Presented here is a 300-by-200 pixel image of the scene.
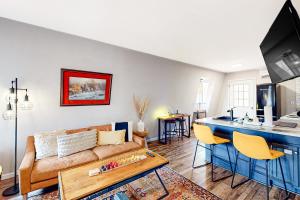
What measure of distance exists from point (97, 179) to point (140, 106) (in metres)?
2.56

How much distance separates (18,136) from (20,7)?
2123mm

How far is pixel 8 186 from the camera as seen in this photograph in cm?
228

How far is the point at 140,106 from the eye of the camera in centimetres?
411

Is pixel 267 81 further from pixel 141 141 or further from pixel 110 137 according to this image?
pixel 110 137

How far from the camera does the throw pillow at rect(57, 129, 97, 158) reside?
2479 millimetres

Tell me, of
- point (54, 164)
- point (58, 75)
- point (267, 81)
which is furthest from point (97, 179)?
point (267, 81)

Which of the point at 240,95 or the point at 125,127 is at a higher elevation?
the point at 240,95

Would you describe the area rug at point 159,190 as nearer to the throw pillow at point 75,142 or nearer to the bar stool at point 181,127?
the throw pillow at point 75,142

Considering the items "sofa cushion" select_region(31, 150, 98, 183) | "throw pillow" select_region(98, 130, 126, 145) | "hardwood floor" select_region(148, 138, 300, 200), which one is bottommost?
"hardwood floor" select_region(148, 138, 300, 200)

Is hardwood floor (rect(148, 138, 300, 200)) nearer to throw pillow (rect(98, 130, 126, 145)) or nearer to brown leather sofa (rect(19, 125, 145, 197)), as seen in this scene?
brown leather sofa (rect(19, 125, 145, 197))

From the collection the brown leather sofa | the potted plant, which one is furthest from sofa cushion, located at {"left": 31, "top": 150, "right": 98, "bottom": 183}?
the potted plant

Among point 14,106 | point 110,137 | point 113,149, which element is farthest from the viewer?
point 110,137

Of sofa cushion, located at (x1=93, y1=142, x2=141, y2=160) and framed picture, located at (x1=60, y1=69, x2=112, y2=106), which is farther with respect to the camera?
framed picture, located at (x1=60, y1=69, x2=112, y2=106)

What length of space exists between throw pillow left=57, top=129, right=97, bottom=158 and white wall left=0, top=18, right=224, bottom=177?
1.56 ft
